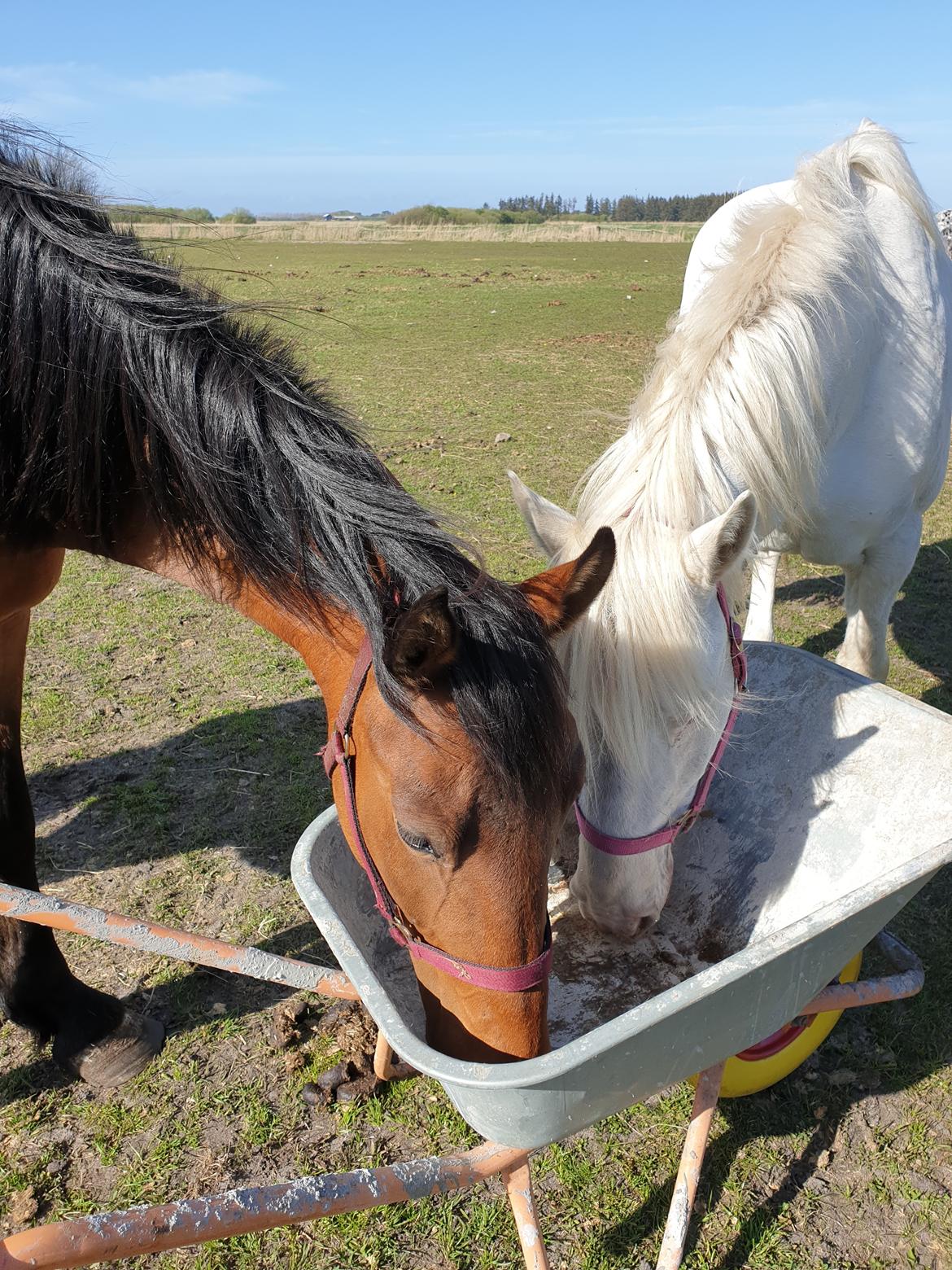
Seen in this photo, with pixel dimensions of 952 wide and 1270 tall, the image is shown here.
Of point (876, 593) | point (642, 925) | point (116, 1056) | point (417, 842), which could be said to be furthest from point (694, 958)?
point (876, 593)

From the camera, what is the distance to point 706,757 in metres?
2.10

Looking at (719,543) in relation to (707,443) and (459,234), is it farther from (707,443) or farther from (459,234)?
(459,234)

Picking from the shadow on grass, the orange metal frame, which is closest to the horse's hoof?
the orange metal frame

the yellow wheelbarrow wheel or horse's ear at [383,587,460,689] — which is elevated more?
horse's ear at [383,587,460,689]

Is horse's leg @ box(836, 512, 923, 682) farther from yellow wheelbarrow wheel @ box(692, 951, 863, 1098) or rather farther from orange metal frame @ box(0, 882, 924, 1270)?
yellow wheelbarrow wheel @ box(692, 951, 863, 1098)

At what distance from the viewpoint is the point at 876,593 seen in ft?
11.6

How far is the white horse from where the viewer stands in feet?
6.37

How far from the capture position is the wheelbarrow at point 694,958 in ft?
4.53

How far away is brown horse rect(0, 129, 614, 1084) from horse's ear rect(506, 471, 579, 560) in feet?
1.78

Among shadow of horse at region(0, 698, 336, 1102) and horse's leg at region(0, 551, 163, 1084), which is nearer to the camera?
horse's leg at region(0, 551, 163, 1084)

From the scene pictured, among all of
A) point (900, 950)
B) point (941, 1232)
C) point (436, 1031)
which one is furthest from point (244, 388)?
point (941, 1232)

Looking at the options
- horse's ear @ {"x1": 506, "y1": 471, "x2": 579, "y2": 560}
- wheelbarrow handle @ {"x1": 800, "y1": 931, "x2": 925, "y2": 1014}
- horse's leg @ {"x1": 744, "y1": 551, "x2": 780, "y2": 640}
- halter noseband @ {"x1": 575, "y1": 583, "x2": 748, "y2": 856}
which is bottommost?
wheelbarrow handle @ {"x1": 800, "y1": 931, "x2": 925, "y2": 1014}

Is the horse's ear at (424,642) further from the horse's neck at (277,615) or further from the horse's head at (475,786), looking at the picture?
the horse's neck at (277,615)

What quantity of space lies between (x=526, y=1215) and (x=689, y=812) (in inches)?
37.0
